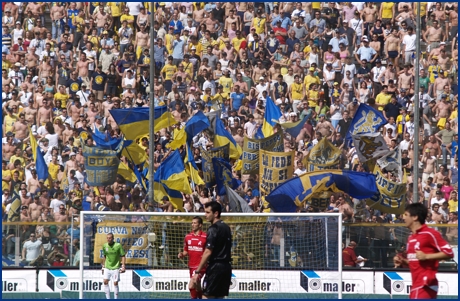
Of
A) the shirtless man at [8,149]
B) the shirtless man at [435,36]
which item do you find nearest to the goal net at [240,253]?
the shirtless man at [8,149]

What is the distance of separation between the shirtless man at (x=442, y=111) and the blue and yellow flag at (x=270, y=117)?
4.31 meters

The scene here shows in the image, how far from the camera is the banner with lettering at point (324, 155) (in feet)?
71.1

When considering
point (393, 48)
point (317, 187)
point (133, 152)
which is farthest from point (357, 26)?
point (317, 187)

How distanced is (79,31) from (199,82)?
4.00 m

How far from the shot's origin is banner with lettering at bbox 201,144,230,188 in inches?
860

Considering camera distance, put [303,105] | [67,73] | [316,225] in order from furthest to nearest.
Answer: [67,73] → [303,105] → [316,225]

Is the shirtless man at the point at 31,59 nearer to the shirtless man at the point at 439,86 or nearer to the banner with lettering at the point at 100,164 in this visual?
the banner with lettering at the point at 100,164

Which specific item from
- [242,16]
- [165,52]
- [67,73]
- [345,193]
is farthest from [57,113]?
[345,193]

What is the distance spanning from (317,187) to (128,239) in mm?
3986

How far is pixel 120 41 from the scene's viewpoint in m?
28.0

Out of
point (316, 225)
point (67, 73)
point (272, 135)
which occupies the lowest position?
point (316, 225)

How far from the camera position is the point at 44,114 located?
25969mm

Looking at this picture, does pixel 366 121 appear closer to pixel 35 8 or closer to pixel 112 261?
→ pixel 112 261

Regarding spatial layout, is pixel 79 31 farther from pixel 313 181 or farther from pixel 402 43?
pixel 313 181
